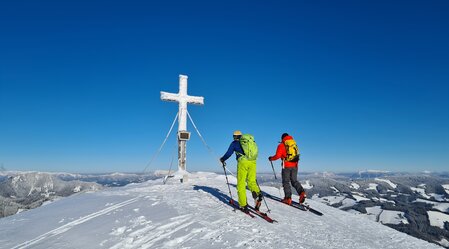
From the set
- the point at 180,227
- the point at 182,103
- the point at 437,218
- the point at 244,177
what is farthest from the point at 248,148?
the point at 437,218

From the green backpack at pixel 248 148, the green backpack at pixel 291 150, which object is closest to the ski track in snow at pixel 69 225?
the green backpack at pixel 248 148

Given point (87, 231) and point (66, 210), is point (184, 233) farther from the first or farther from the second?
point (66, 210)

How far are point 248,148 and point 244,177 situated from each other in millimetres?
1016

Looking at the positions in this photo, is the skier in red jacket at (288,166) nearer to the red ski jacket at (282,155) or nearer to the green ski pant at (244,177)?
the red ski jacket at (282,155)

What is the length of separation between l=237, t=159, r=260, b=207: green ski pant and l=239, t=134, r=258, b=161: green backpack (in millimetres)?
159

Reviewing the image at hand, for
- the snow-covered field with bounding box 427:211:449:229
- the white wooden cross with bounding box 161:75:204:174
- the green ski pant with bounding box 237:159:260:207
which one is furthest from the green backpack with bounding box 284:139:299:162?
the snow-covered field with bounding box 427:211:449:229

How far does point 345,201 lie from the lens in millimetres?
153750

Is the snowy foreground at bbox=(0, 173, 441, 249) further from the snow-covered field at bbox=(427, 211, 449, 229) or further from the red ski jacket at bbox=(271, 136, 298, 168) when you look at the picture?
the snow-covered field at bbox=(427, 211, 449, 229)

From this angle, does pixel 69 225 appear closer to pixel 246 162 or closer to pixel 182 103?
pixel 246 162

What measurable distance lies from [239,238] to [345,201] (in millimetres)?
166049

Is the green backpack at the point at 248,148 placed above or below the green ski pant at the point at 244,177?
above

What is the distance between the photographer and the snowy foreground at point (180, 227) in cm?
689

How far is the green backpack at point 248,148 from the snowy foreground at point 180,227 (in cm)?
193

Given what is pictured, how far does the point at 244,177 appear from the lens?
9648mm
